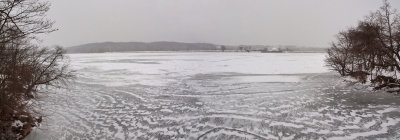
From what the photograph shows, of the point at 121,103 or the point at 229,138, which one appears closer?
the point at 229,138

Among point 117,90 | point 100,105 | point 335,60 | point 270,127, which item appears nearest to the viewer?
point 270,127

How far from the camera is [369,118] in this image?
10.5 meters

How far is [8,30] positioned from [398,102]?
59.9 ft

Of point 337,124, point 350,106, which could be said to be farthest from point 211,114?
point 350,106

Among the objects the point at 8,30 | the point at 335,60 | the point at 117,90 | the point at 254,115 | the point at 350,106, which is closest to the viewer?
the point at 8,30

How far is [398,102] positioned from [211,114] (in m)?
10.6

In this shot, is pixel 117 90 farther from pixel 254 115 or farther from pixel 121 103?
pixel 254 115

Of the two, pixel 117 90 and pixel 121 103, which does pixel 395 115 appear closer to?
pixel 121 103

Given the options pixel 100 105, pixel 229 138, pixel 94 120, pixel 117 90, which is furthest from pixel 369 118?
pixel 117 90

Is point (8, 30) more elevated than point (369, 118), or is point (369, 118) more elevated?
point (8, 30)

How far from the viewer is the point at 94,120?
35.8 feet

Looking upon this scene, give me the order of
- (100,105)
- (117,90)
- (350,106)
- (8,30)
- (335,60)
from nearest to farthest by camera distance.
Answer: (8,30) < (350,106) < (100,105) < (117,90) < (335,60)

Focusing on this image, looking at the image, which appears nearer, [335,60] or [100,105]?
[100,105]

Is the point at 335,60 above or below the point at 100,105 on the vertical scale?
above
